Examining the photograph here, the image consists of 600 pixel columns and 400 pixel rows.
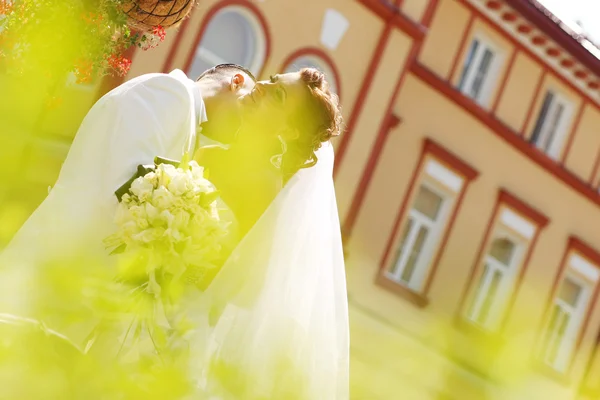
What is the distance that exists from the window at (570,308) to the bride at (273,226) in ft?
46.7

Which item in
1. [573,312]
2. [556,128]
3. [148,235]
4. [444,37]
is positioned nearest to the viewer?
[148,235]

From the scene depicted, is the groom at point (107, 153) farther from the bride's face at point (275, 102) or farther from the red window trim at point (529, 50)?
the red window trim at point (529, 50)

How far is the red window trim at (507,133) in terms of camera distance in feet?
46.6

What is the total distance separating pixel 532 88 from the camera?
16.0m

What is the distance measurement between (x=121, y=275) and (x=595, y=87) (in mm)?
16931

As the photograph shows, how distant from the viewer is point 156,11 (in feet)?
9.26

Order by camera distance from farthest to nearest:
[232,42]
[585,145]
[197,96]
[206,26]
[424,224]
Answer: [585,145] < [424,224] < [232,42] < [206,26] < [197,96]

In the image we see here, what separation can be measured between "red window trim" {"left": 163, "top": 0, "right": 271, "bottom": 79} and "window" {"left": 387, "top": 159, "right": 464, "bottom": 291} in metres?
3.96

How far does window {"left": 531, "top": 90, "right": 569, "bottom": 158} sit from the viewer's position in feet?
53.7

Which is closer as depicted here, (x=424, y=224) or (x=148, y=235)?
(x=148, y=235)

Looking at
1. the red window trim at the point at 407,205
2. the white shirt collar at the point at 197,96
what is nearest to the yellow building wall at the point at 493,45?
the red window trim at the point at 407,205

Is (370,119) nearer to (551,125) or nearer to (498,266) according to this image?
(498,266)

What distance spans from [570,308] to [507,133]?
4.18 meters

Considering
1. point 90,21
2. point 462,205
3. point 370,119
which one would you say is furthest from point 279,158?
point 462,205
